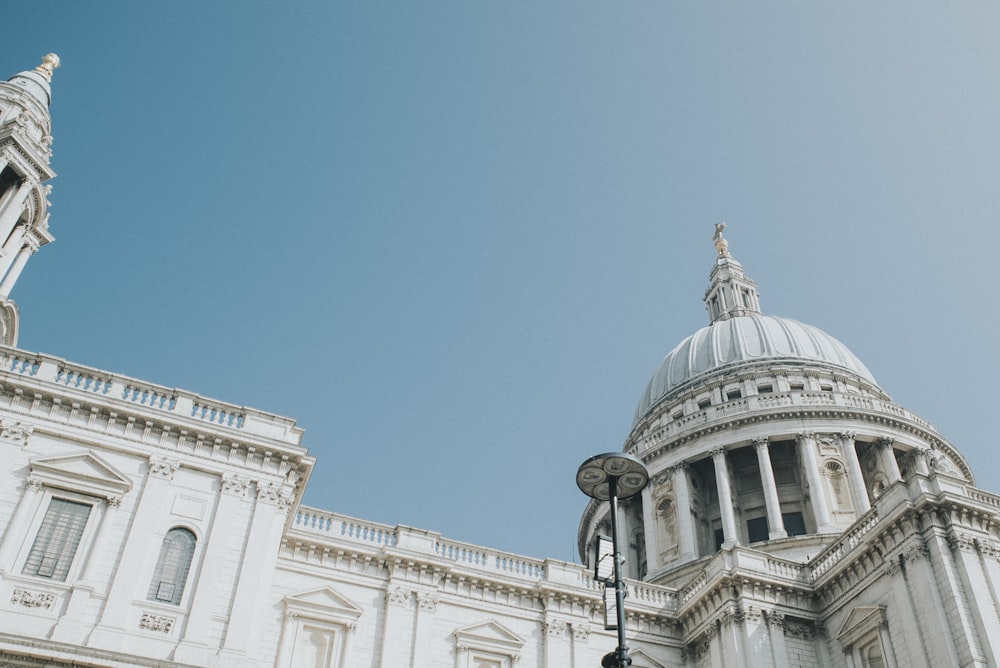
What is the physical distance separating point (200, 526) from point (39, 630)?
4.38m

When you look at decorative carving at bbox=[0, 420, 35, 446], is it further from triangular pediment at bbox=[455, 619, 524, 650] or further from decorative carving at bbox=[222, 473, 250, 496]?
triangular pediment at bbox=[455, 619, 524, 650]

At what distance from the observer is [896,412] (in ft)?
149

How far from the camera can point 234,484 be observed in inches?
933

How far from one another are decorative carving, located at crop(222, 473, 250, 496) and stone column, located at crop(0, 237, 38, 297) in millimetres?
16537

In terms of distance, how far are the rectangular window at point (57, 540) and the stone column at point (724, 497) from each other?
1115 inches

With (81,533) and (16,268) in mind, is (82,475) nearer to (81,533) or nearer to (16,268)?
(81,533)

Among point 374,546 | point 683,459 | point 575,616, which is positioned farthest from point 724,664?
point 683,459

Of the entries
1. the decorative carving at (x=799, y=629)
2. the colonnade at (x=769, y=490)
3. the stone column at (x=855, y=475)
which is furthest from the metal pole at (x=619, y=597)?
the stone column at (x=855, y=475)

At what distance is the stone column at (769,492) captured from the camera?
40.6 metres

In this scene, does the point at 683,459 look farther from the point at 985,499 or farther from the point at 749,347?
the point at 985,499

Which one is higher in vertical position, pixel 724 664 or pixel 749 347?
pixel 749 347

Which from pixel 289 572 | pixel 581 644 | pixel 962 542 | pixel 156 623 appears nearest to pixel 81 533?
pixel 156 623

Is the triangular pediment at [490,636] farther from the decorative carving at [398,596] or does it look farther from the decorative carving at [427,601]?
→ the decorative carving at [398,596]

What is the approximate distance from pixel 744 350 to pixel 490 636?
30661 mm
